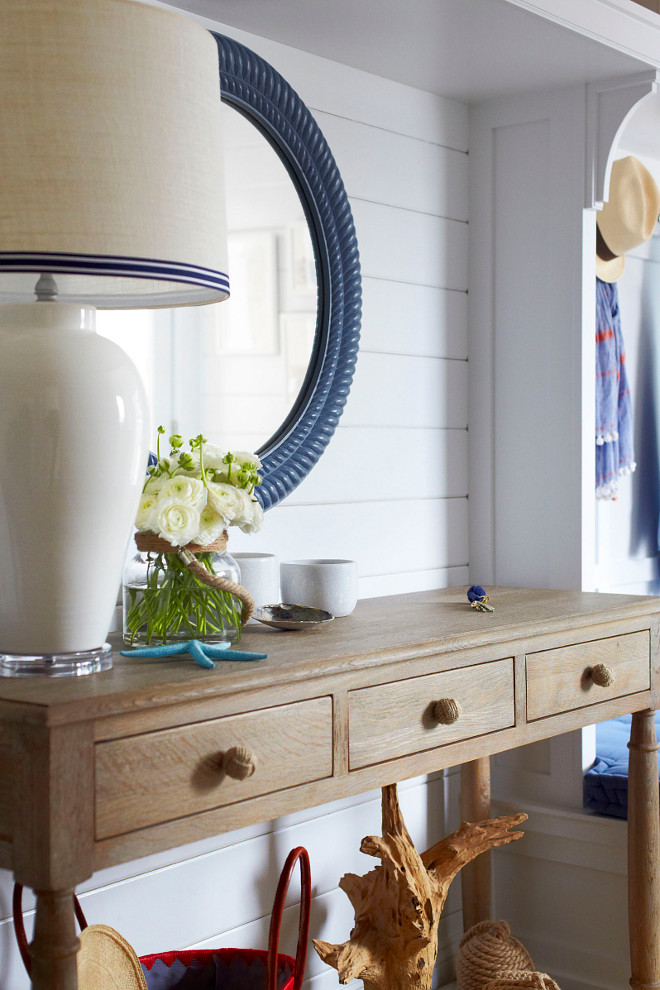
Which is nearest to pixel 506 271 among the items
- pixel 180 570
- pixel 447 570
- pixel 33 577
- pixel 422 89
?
pixel 422 89

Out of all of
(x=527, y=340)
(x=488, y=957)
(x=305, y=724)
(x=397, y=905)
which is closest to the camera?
(x=305, y=724)

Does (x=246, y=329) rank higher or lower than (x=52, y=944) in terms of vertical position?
higher

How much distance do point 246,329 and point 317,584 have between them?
0.47m

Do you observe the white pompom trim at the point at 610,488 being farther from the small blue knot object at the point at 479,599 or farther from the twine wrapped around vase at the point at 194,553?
the twine wrapped around vase at the point at 194,553

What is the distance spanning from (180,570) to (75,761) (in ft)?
1.24

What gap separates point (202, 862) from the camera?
5.81 feet

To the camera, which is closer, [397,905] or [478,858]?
[397,905]

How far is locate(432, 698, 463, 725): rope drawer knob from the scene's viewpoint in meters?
1.44

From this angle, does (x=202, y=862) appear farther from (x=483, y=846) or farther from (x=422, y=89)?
(x=422, y=89)

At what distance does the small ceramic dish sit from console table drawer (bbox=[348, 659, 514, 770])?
168 mm

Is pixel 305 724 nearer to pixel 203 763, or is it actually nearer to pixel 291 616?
pixel 203 763

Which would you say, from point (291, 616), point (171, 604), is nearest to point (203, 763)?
point (171, 604)

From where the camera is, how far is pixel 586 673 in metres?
1.75

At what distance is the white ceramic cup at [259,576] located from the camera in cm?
159
